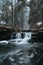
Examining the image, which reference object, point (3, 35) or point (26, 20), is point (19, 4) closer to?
point (26, 20)

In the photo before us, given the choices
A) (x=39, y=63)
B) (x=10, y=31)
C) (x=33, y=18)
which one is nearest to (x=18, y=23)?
(x=33, y=18)

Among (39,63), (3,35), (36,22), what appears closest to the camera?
(39,63)

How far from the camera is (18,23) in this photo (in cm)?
1397

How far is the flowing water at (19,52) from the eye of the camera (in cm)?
370

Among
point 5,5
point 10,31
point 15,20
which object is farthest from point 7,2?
point 10,31

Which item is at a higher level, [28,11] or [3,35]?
[28,11]

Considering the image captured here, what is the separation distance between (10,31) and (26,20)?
5245mm

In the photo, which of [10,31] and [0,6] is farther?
[0,6]

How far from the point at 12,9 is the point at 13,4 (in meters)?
0.46

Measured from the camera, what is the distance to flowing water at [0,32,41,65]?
3.70 meters

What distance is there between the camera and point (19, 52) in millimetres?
4969

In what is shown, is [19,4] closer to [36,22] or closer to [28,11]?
[28,11]

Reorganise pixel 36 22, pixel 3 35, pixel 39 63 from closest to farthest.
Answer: pixel 39 63 → pixel 3 35 → pixel 36 22

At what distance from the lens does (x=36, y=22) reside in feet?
45.4
